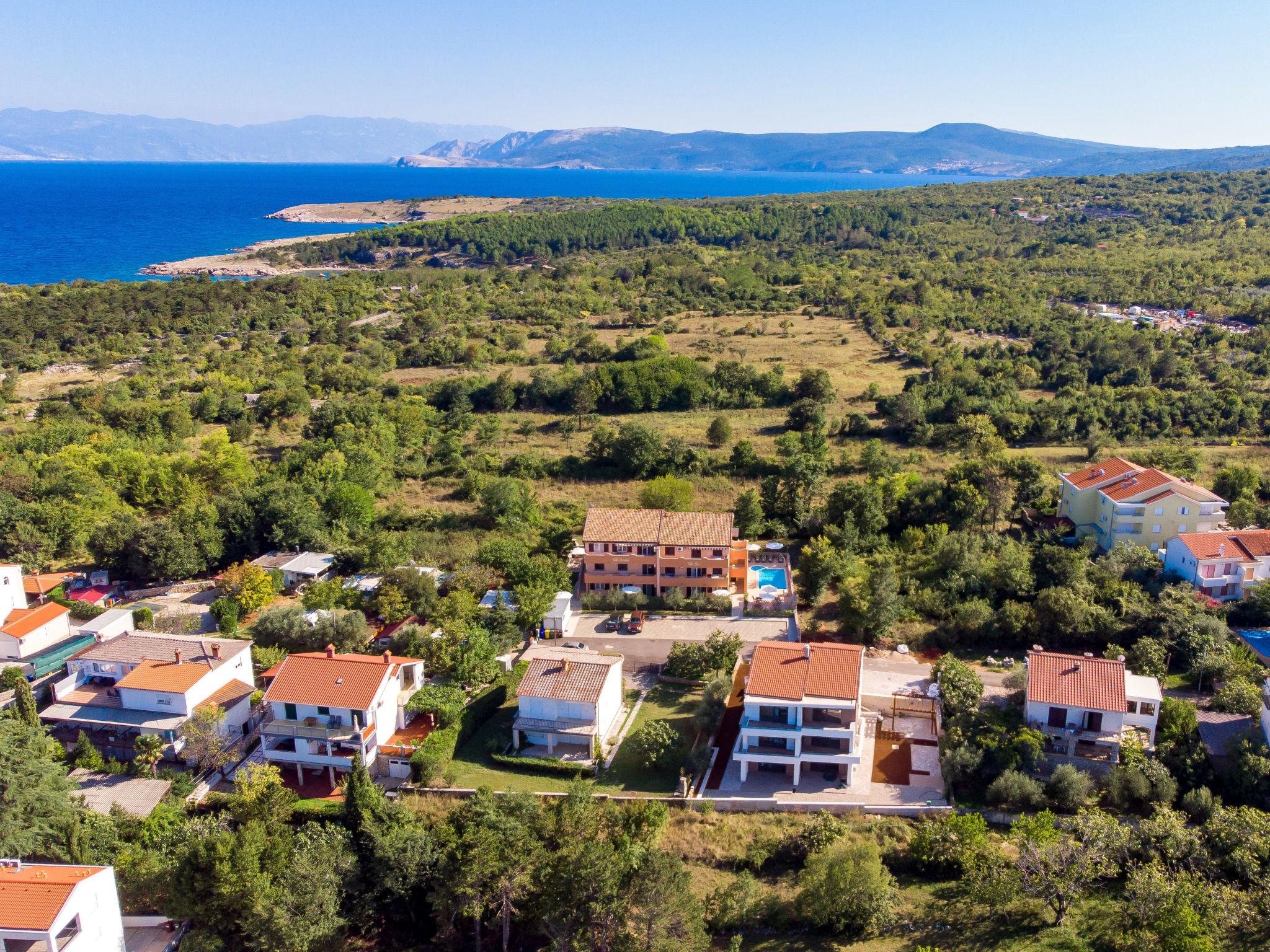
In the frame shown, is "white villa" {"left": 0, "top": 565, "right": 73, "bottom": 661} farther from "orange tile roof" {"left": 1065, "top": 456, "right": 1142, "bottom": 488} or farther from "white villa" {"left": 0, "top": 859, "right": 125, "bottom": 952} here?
"orange tile roof" {"left": 1065, "top": 456, "right": 1142, "bottom": 488}

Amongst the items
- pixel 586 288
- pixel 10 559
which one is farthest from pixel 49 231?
pixel 10 559

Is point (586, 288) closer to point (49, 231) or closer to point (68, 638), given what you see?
point (68, 638)

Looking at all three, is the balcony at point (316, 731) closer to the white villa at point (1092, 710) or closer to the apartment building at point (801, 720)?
the apartment building at point (801, 720)

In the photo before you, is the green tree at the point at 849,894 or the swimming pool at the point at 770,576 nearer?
the green tree at the point at 849,894

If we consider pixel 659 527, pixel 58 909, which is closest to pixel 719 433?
pixel 659 527

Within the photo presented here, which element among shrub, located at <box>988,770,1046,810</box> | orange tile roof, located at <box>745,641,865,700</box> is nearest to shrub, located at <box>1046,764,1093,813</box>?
shrub, located at <box>988,770,1046,810</box>

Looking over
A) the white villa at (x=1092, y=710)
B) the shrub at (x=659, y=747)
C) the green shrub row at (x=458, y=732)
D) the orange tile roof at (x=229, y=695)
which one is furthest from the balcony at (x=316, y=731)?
the white villa at (x=1092, y=710)
